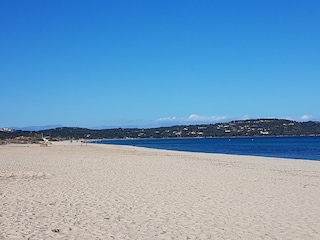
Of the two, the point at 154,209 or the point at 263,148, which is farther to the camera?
the point at 263,148

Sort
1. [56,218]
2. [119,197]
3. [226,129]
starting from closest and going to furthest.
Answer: [56,218]
[119,197]
[226,129]

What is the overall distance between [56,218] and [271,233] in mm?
4271

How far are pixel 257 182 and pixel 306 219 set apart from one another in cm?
690

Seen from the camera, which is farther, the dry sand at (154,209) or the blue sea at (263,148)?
the blue sea at (263,148)

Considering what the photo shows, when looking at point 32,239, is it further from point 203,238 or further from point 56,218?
point 203,238

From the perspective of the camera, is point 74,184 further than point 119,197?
Yes

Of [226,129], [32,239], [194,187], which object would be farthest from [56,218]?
[226,129]

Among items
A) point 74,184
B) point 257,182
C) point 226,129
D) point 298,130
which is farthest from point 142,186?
point 226,129

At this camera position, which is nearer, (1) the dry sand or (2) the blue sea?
(1) the dry sand

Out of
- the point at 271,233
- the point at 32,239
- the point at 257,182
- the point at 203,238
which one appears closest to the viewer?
the point at 32,239

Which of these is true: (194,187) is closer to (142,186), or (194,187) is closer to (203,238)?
(142,186)

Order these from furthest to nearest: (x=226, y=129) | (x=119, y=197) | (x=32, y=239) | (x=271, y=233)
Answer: (x=226, y=129), (x=119, y=197), (x=271, y=233), (x=32, y=239)

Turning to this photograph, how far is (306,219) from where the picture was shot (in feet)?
28.0

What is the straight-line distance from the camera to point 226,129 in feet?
647
